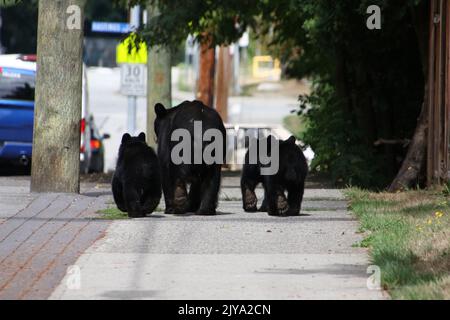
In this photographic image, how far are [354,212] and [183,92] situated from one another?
172 feet

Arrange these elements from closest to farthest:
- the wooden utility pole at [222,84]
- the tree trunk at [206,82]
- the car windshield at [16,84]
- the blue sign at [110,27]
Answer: the car windshield at [16,84], the blue sign at [110,27], the tree trunk at [206,82], the wooden utility pole at [222,84]

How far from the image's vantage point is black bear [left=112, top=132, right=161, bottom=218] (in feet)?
40.4

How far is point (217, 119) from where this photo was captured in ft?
42.3

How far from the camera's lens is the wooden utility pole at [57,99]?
48.5ft

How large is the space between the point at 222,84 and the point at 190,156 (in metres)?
28.2

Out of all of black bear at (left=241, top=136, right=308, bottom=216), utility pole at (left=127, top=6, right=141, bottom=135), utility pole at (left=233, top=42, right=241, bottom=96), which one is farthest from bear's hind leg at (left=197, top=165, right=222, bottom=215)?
utility pole at (left=233, top=42, right=241, bottom=96)

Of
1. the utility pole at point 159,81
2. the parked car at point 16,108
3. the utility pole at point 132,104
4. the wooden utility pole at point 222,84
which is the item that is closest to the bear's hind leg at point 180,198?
the parked car at point 16,108

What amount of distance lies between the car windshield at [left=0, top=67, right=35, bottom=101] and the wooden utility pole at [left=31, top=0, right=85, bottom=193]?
286 inches

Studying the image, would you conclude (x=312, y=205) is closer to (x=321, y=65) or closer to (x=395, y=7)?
(x=395, y=7)

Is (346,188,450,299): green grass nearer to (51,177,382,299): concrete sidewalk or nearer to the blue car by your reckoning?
(51,177,382,299): concrete sidewalk

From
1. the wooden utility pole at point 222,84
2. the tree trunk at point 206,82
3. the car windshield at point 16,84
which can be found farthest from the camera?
the wooden utility pole at point 222,84

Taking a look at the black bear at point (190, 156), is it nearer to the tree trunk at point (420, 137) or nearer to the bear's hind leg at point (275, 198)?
the bear's hind leg at point (275, 198)

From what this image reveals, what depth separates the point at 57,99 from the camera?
584 inches

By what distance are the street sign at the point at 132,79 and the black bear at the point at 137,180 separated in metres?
15.2
